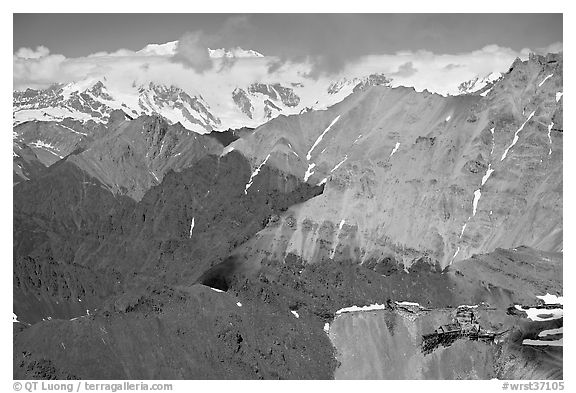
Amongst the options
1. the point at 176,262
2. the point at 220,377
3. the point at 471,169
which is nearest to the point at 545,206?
the point at 471,169

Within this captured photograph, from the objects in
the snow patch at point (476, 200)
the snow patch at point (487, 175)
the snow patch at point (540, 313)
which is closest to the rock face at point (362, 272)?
the snow patch at point (476, 200)

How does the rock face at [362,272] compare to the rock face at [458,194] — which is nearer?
the rock face at [362,272]

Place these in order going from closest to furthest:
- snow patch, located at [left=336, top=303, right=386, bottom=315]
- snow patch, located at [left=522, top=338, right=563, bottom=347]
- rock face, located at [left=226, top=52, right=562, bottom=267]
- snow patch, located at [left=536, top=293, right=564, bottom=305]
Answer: snow patch, located at [left=522, top=338, right=563, bottom=347] < snow patch, located at [left=536, top=293, right=564, bottom=305] < snow patch, located at [left=336, top=303, right=386, bottom=315] < rock face, located at [left=226, top=52, right=562, bottom=267]

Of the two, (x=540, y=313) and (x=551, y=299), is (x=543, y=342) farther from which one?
(x=551, y=299)

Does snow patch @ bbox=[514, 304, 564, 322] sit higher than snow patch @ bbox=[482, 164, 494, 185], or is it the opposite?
snow patch @ bbox=[482, 164, 494, 185]

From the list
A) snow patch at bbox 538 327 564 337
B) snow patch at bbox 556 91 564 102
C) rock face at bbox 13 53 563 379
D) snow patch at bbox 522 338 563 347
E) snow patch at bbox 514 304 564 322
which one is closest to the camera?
snow patch at bbox 522 338 563 347

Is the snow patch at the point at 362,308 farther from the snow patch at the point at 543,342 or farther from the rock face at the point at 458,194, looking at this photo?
the snow patch at the point at 543,342

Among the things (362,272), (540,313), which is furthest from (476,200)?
(540,313)

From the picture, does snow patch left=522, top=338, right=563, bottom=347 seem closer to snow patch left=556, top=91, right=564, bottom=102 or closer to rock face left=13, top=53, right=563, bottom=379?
rock face left=13, top=53, right=563, bottom=379

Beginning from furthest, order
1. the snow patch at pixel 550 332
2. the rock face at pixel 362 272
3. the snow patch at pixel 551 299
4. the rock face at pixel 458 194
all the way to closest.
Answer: the rock face at pixel 458 194
the snow patch at pixel 551 299
the rock face at pixel 362 272
the snow patch at pixel 550 332

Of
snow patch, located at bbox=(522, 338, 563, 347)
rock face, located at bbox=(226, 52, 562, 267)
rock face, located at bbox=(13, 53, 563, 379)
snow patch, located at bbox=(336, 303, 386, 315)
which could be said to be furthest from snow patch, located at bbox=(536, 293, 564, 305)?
snow patch, located at bbox=(336, 303, 386, 315)
